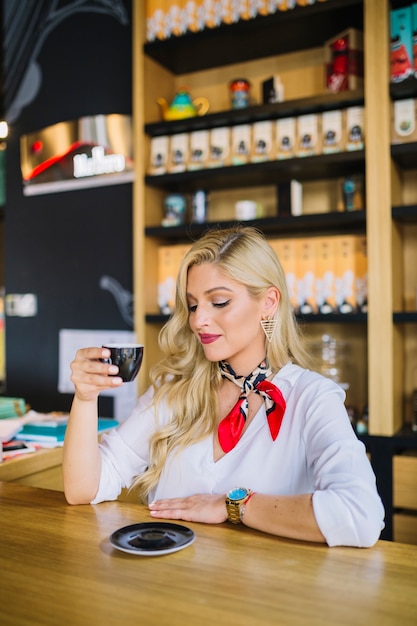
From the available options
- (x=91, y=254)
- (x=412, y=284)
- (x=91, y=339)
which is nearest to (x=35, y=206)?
(x=91, y=254)

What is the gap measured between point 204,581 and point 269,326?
2.64ft

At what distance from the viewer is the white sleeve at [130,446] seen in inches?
60.4

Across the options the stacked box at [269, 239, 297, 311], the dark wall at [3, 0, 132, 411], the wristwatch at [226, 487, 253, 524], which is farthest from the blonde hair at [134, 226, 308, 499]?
the dark wall at [3, 0, 132, 411]

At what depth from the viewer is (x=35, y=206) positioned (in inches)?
146

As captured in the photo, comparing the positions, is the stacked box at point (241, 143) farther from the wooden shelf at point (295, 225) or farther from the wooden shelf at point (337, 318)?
the wooden shelf at point (337, 318)

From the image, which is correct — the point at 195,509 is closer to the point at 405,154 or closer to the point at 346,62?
the point at 405,154

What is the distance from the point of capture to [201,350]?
5.63 ft

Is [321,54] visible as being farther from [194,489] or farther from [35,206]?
[194,489]

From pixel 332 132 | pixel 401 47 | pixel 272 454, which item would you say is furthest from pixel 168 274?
pixel 272 454

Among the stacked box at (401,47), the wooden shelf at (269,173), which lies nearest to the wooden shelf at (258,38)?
the stacked box at (401,47)

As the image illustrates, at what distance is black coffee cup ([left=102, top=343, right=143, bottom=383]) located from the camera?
1.27 meters

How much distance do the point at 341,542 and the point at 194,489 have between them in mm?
472

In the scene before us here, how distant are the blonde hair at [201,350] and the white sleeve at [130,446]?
32 millimetres

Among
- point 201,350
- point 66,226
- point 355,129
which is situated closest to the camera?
point 201,350
